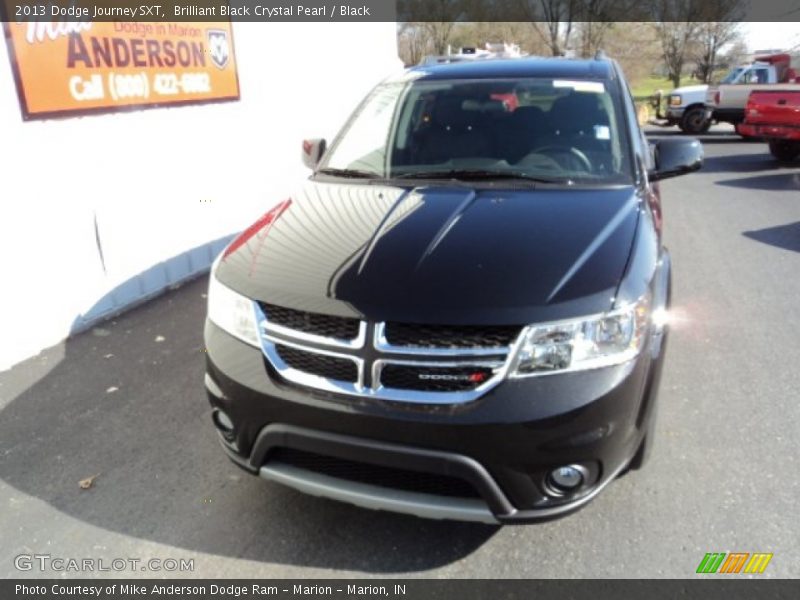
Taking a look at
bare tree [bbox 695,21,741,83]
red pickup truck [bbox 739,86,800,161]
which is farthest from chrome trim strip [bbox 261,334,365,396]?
bare tree [bbox 695,21,741,83]

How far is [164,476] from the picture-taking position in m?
3.08

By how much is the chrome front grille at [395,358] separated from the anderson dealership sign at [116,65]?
10.9ft

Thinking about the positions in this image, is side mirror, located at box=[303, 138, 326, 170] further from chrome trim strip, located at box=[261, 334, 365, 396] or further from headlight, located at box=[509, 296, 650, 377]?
headlight, located at box=[509, 296, 650, 377]

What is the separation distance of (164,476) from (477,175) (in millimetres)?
2137

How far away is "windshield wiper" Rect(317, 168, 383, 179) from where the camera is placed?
345 centimetres

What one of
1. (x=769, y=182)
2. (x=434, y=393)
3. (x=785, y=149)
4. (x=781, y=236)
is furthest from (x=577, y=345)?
(x=785, y=149)

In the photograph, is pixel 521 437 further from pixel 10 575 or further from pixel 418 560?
pixel 10 575

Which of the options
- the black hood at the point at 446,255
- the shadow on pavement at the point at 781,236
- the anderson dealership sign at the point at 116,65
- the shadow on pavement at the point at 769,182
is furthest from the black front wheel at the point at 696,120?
the black hood at the point at 446,255

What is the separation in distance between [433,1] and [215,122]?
91.3 feet

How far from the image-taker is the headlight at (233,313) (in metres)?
2.43

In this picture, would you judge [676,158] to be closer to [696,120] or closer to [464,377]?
[464,377]

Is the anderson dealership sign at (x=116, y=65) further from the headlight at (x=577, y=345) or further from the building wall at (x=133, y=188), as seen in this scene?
the headlight at (x=577, y=345)

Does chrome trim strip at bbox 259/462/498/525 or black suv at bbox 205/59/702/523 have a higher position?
black suv at bbox 205/59/702/523
